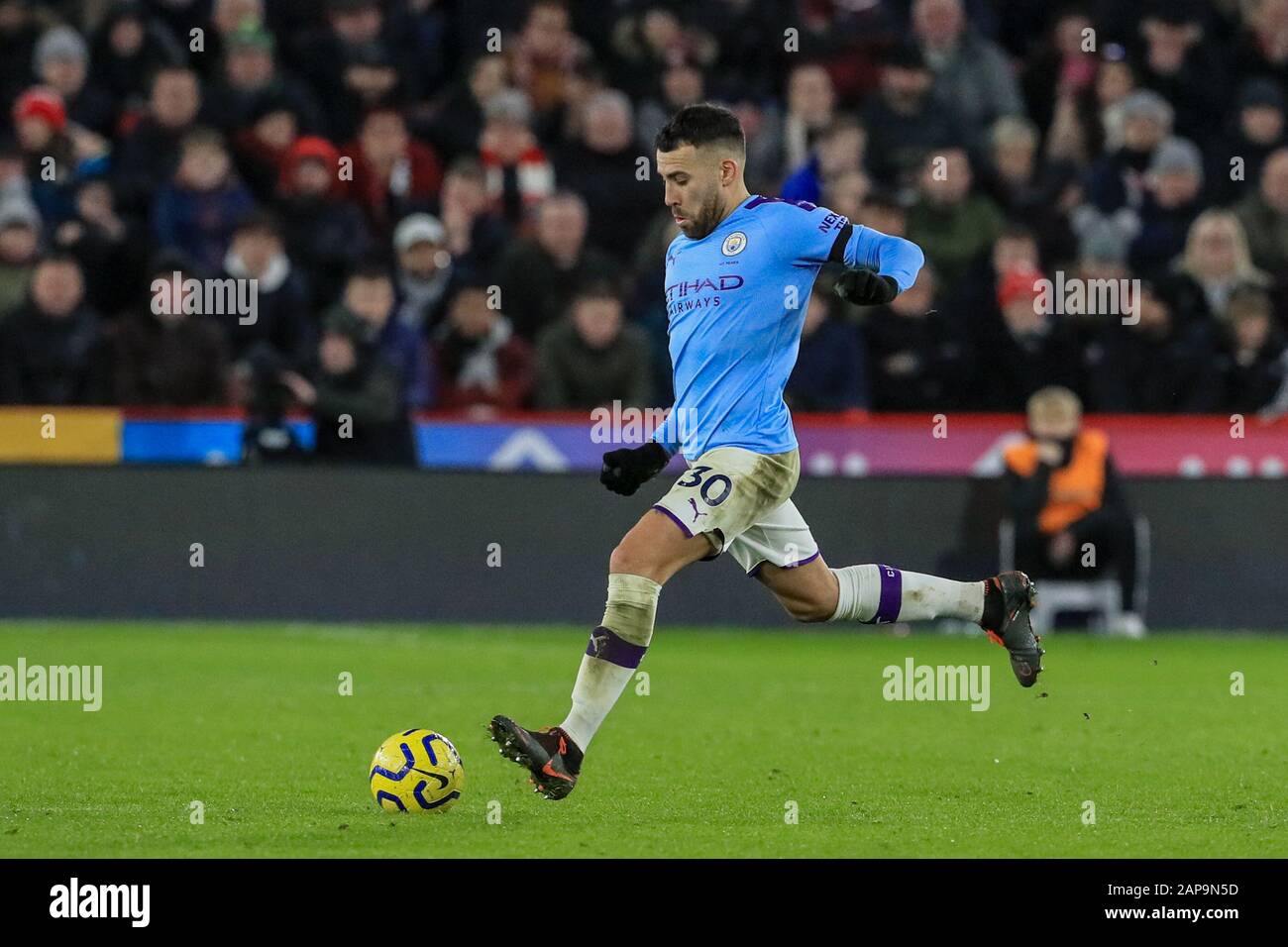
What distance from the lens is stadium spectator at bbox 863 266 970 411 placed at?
15.8 meters

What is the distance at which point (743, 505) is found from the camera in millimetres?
7891

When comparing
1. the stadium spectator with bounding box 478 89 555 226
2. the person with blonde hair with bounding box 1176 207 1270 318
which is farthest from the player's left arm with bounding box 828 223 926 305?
the stadium spectator with bounding box 478 89 555 226

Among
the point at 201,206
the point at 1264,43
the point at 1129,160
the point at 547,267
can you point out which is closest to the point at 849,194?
the point at 547,267

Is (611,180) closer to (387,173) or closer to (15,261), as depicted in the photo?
(387,173)

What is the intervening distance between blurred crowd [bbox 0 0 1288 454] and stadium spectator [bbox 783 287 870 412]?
0.9 inches

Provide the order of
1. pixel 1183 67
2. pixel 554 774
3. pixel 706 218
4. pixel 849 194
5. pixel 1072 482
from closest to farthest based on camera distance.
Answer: pixel 554 774 → pixel 706 218 → pixel 1072 482 → pixel 849 194 → pixel 1183 67

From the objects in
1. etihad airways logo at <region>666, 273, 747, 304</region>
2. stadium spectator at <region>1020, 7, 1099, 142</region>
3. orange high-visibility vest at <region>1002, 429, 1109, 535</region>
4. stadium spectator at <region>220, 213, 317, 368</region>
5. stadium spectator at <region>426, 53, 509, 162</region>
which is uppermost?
stadium spectator at <region>1020, 7, 1099, 142</region>

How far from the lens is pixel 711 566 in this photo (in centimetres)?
1527

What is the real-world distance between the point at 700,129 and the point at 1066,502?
7.71 meters

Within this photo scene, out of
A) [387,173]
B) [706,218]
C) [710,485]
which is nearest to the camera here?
[710,485]

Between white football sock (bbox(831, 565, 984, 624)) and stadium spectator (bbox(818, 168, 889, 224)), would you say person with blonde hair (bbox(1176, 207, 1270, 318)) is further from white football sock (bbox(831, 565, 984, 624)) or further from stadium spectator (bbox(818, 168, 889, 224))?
white football sock (bbox(831, 565, 984, 624))

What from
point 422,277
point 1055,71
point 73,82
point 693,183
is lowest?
point 693,183

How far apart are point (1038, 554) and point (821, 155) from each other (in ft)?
12.1
